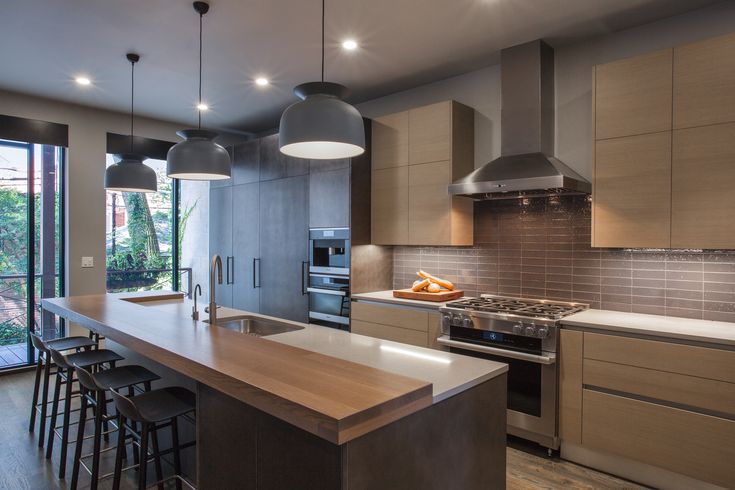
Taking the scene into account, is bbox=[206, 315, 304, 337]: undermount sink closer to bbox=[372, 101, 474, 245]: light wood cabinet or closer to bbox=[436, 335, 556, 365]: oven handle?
bbox=[436, 335, 556, 365]: oven handle

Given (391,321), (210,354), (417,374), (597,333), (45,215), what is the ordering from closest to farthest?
(417,374) → (210,354) → (597,333) → (391,321) → (45,215)

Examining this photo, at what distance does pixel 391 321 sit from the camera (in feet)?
12.4

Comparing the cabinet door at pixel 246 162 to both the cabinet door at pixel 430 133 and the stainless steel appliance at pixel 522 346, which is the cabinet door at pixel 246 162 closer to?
the cabinet door at pixel 430 133

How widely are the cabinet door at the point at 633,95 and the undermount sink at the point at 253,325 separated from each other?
2.38 metres

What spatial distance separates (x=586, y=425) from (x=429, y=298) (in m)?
1.39

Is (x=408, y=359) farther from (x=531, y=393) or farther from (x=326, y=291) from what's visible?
(x=326, y=291)

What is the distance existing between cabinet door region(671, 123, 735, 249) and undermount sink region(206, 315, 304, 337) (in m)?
2.39

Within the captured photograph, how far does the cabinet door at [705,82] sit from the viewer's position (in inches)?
98.9

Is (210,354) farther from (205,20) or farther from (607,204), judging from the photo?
(607,204)

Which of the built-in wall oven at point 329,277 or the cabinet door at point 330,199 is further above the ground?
the cabinet door at point 330,199

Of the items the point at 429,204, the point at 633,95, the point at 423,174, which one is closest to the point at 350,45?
the point at 423,174

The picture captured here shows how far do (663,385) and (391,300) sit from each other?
76.6 inches

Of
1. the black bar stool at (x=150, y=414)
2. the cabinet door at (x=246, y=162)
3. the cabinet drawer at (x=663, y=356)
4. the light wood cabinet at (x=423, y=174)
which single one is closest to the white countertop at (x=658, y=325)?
the cabinet drawer at (x=663, y=356)

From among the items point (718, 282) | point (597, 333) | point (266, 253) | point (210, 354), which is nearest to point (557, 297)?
point (597, 333)
